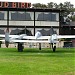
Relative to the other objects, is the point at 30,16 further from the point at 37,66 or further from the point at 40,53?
the point at 37,66

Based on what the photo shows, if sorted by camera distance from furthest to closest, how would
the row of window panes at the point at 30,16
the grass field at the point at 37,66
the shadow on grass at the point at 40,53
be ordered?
the row of window panes at the point at 30,16, the shadow on grass at the point at 40,53, the grass field at the point at 37,66

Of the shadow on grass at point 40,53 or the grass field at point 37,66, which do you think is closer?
the grass field at point 37,66

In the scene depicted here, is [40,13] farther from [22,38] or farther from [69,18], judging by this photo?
[69,18]

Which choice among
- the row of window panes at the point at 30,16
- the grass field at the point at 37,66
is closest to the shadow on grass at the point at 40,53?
the grass field at the point at 37,66

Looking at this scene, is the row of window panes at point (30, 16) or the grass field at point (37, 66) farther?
the row of window panes at point (30, 16)

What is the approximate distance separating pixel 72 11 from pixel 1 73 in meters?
101

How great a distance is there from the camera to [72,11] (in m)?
116

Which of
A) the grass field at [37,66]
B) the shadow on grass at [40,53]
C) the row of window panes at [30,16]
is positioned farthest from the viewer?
the row of window panes at [30,16]

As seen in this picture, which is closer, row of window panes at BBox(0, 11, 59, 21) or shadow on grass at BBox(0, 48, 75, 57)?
shadow on grass at BBox(0, 48, 75, 57)

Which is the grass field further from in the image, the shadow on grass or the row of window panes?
the row of window panes

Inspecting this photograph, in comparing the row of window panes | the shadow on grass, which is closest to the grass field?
the shadow on grass

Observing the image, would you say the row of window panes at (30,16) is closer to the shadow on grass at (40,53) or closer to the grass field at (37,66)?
the shadow on grass at (40,53)

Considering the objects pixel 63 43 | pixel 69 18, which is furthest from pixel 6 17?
pixel 69 18

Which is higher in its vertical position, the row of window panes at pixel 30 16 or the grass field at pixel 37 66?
the row of window panes at pixel 30 16
